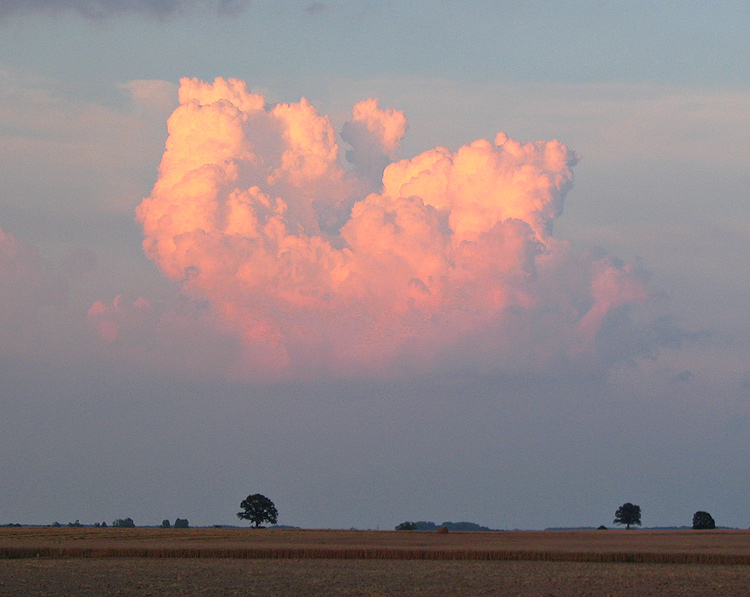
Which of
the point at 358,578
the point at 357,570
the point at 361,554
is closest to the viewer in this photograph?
the point at 358,578

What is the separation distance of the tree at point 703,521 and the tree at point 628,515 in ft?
77.6

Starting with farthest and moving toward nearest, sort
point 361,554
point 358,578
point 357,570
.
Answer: point 361,554 < point 357,570 < point 358,578

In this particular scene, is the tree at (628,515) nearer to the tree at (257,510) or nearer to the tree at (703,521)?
the tree at (703,521)

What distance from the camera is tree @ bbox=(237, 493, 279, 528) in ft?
532

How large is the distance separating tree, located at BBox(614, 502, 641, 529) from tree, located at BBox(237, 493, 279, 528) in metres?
71.6

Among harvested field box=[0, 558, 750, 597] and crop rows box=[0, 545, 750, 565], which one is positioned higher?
crop rows box=[0, 545, 750, 565]

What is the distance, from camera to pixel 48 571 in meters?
60.0

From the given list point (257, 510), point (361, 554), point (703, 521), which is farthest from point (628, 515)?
point (361, 554)

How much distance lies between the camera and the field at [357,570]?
52.0 metres

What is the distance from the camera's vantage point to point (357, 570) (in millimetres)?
64250

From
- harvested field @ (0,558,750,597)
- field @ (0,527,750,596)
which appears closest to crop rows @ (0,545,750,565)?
field @ (0,527,750,596)

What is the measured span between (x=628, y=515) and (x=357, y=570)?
465 ft

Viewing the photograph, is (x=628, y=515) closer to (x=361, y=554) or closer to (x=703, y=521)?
(x=703, y=521)

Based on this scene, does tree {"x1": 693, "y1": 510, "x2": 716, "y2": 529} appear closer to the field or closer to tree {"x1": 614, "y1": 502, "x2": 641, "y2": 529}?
tree {"x1": 614, "y1": 502, "x2": 641, "y2": 529}
